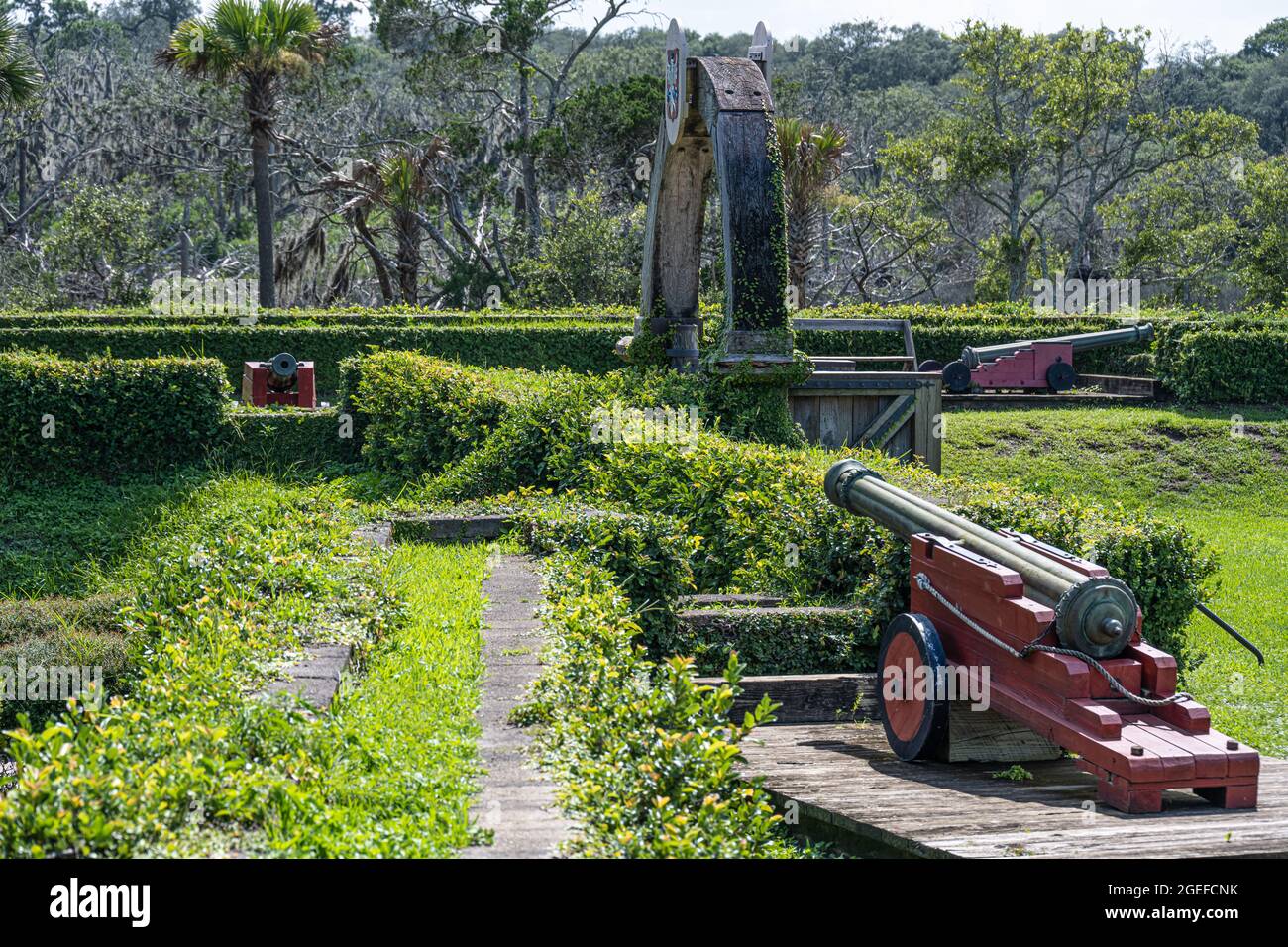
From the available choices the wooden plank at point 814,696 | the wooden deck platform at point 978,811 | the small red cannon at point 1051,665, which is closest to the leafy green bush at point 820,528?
the wooden plank at point 814,696

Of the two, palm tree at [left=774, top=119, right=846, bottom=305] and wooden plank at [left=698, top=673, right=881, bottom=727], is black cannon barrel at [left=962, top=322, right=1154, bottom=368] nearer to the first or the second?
palm tree at [left=774, top=119, right=846, bottom=305]

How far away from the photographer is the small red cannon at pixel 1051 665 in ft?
14.3

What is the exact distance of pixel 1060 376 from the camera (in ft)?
63.1

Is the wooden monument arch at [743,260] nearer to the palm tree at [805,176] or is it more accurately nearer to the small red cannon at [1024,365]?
the small red cannon at [1024,365]

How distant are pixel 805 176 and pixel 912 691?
20689 millimetres

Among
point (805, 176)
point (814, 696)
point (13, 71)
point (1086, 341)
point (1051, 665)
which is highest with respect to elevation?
point (13, 71)

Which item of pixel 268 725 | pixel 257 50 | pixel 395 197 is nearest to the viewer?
pixel 268 725

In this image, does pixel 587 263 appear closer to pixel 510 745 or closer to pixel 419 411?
pixel 419 411

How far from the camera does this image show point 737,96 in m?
11.7

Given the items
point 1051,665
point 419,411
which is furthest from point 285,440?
point 1051,665

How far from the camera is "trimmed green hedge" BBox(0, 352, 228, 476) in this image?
513 inches
